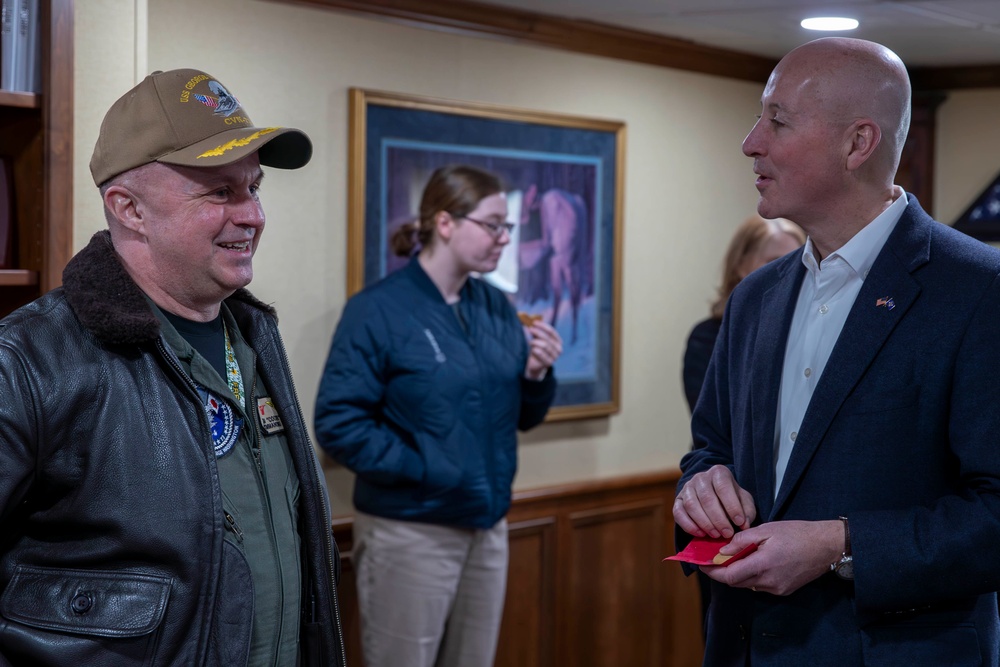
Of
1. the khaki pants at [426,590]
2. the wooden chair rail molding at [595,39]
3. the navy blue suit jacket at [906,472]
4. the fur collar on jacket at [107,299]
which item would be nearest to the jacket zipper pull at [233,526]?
the fur collar on jacket at [107,299]

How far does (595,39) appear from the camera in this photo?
4.13m

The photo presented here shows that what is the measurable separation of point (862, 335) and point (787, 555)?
373 millimetres

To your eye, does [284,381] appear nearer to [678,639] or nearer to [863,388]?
[863,388]

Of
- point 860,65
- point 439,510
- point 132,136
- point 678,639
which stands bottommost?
point 678,639

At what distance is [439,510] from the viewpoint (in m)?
3.15

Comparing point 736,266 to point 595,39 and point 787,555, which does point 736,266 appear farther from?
point 787,555

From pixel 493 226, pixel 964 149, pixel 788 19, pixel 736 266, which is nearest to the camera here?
pixel 493 226

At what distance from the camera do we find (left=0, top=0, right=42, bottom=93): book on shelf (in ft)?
7.50

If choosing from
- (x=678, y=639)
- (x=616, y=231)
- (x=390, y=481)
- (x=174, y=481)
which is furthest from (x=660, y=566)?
(x=174, y=481)

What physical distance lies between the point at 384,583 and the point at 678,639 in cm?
178

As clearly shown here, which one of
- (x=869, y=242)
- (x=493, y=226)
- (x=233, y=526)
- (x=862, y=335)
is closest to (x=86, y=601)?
(x=233, y=526)

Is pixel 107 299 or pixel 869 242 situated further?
pixel 869 242

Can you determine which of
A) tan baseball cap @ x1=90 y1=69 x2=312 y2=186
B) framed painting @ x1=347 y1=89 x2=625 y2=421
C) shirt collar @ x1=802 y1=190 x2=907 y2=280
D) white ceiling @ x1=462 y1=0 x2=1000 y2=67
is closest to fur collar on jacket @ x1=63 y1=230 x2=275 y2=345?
tan baseball cap @ x1=90 y1=69 x2=312 y2=186

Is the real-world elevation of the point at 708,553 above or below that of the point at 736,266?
below
